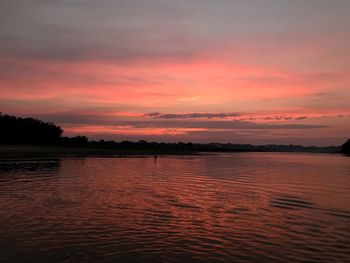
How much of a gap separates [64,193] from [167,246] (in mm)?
18295

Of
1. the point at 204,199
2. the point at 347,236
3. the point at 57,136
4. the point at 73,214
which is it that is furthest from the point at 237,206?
Result: the point at 57,136

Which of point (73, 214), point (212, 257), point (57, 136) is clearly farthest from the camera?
point (57, 136)

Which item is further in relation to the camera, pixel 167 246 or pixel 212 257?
pixel 167 246

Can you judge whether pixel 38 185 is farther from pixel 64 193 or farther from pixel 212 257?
pixel 212 257

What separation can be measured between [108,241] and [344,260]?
10.1m

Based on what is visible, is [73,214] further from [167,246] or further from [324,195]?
[324,195]

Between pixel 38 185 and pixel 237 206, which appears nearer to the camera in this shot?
pixel 237 206

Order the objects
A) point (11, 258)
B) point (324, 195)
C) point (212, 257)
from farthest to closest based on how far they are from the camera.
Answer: point (324, 195)
point (212, 257)
point (11, 258)

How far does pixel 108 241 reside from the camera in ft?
57.9

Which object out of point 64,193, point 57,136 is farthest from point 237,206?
point 57,136

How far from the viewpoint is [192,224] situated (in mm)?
21812

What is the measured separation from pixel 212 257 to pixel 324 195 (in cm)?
2482

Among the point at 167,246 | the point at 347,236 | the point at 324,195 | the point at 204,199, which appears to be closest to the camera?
the point at 167,246

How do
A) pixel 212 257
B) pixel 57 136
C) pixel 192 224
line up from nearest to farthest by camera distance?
1. pixel 212 257
2. pixel 192 224
3. pixel 57 136
